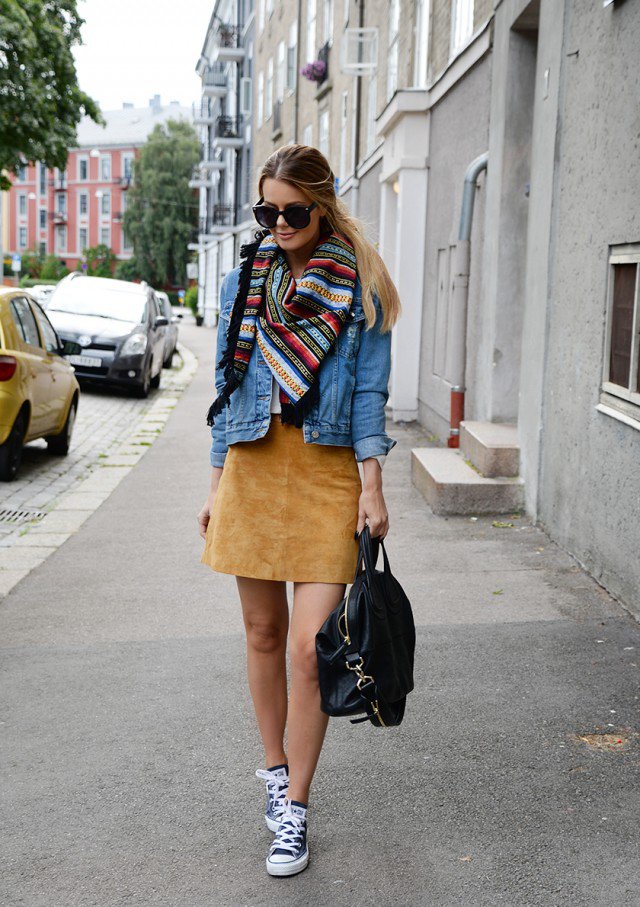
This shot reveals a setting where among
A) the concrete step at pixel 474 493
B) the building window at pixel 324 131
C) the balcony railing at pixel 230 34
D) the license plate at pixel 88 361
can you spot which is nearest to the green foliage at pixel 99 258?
the balcony railing at pixel 230 34

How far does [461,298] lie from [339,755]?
7.34m

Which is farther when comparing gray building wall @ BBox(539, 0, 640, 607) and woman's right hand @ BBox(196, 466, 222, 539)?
gray building wall @ BBox(539, 0, 640, 607)

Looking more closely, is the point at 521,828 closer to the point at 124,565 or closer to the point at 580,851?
the point at 580,851

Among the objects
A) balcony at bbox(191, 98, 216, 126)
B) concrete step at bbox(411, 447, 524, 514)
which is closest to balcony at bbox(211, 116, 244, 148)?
balcony at bbox(191, 98, 216, 126)

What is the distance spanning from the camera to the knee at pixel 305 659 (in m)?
3.15

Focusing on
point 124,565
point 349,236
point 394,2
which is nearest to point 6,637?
point 124,565

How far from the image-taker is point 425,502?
9023 mm

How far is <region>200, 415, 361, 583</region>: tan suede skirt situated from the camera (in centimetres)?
321

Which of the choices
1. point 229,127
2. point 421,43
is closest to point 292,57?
point 229,127

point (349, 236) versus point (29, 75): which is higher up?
point (29, 75)

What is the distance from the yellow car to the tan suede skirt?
274 inches

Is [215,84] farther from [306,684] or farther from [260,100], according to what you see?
[306,684]

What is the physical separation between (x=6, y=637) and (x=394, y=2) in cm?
1439

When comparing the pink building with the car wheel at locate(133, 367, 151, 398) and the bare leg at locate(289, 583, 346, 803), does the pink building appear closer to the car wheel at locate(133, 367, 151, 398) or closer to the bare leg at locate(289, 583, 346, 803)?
the car wheel at locate(133, 367, 151, 398)
